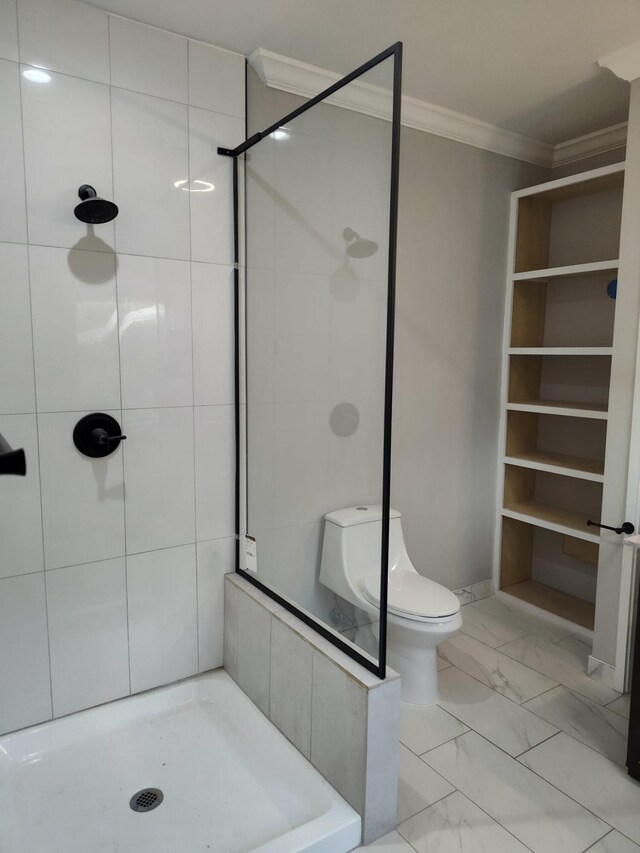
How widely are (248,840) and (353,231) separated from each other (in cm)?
181

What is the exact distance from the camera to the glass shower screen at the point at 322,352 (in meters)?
1.61

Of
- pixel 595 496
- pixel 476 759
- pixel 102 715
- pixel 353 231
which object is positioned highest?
pixel 353 231

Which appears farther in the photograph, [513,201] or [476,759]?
[513,201]

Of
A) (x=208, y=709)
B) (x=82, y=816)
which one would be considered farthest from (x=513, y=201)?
(x=82, y=816)

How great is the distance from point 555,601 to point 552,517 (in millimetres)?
526

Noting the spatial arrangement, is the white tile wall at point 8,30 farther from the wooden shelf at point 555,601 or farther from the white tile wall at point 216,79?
the wooden shelf at point 555,601

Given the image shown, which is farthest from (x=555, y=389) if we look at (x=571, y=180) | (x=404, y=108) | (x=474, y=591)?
(x=404, y=108)

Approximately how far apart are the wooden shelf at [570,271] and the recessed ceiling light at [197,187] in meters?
1.80

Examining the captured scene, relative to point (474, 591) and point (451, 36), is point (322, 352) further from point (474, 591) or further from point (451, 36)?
point (474, 591)

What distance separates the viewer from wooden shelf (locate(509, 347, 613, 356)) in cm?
270

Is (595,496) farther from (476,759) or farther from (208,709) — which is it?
(208,709)

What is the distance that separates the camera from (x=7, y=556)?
1903 millimetres

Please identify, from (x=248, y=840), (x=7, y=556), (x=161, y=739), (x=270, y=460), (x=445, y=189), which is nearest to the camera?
(x=248, y=840)

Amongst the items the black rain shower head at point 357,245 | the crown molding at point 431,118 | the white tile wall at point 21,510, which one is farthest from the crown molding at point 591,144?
the white tile wall at point 21,510
